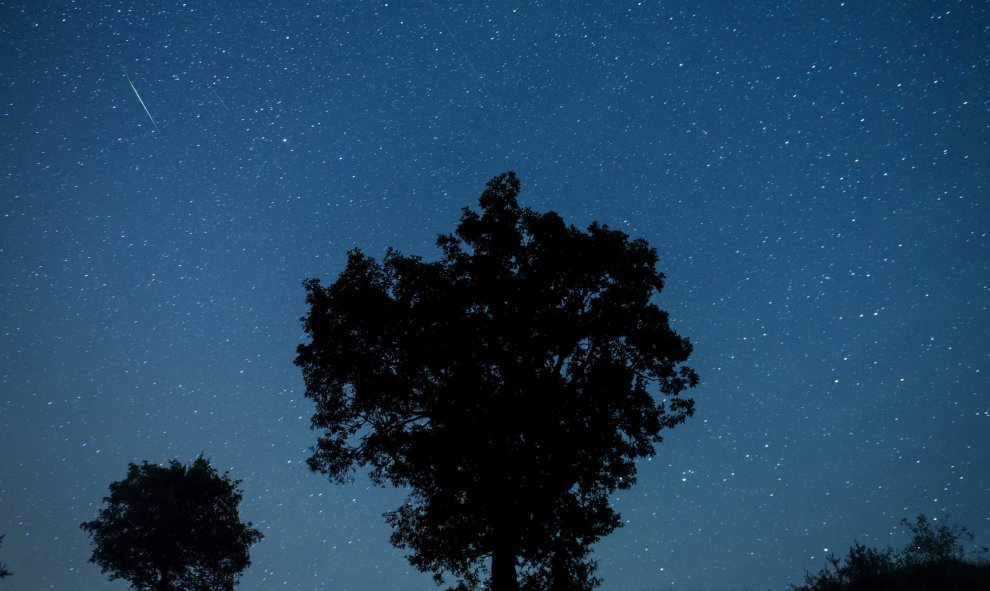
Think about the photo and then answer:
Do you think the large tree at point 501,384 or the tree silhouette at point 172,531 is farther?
the tree silhouette at point 172,531

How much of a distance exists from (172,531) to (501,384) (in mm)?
28699

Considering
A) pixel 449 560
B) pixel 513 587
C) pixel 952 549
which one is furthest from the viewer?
pixel 952 549

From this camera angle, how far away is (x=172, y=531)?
34156 mm

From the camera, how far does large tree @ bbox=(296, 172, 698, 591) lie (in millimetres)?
16984

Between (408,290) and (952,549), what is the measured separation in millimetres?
24339

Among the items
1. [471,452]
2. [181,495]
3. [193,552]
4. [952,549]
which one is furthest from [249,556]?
[952,549]

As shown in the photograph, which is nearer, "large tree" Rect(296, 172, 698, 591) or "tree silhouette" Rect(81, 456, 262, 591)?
"large tree" Rect(296, 172, 698, 591)

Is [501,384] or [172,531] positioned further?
[172,531]

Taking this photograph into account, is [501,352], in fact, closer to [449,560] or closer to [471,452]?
[471,452]

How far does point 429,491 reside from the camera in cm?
1827

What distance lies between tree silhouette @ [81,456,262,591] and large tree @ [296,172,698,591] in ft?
73.8

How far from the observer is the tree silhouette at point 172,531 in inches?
1328

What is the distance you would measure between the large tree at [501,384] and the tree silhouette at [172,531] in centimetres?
2250

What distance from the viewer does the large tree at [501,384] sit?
55.7ft
